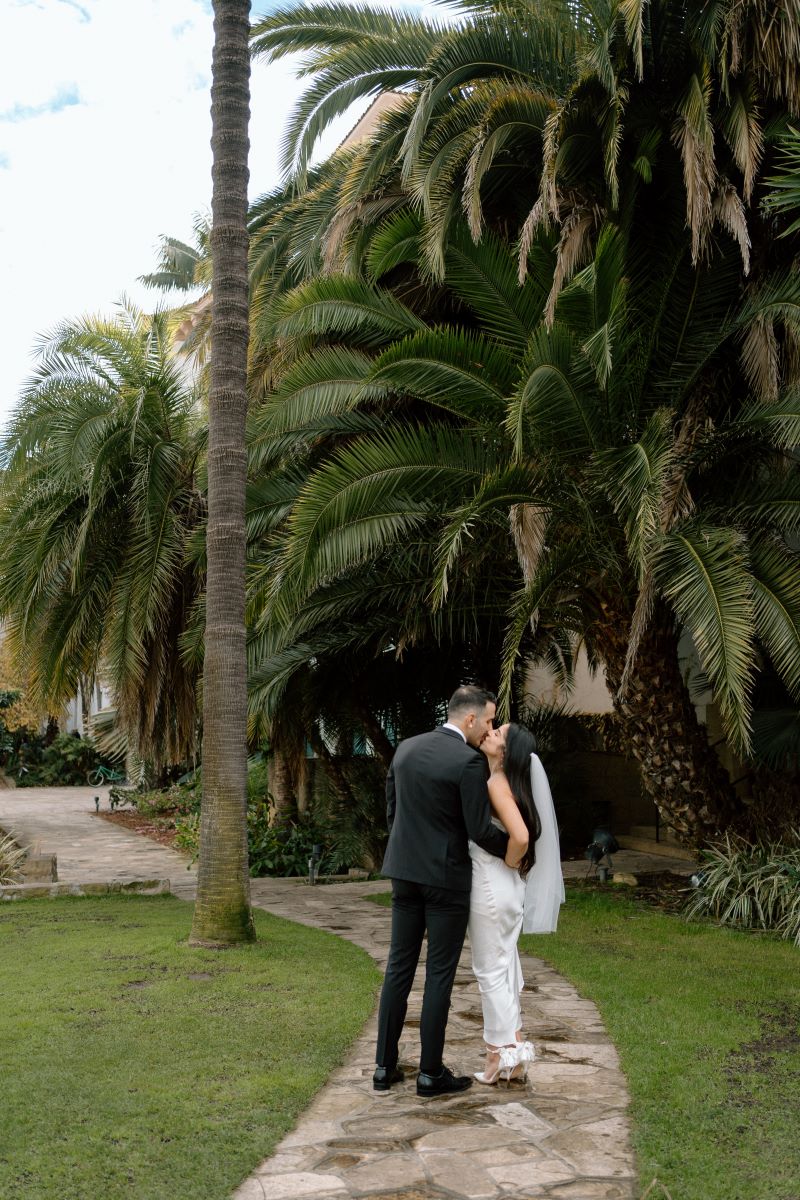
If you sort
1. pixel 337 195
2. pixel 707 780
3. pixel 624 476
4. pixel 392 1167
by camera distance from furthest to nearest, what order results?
1. pixel 337 195
2. pixel 707 780
3. pixel 624 476
4. pixel 392 1167

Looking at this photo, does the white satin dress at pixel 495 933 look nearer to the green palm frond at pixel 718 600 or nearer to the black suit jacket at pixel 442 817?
the black suit jacket at pixel 442 817

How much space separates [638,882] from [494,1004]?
7059mm

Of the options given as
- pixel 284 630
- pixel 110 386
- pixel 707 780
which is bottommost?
pixel 707 780

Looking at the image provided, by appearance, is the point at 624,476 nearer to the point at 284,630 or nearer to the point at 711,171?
the point at 711,171

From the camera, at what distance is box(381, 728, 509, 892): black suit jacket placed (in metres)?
5.06

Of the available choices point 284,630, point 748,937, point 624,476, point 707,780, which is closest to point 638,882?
point 707,780

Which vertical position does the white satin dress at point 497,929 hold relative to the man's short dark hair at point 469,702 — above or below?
below

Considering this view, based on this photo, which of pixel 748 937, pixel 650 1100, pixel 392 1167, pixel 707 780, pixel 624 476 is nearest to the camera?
pixel 392 1167

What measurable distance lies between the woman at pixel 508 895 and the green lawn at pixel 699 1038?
65 cm

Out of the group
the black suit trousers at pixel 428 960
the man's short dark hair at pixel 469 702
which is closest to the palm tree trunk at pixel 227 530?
the black suit trousers at pixel 428 960

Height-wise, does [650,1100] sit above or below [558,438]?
below

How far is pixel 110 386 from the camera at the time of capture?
13297 mm

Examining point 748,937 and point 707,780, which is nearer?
point 748,937

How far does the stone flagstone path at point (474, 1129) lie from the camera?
13.6 feet
